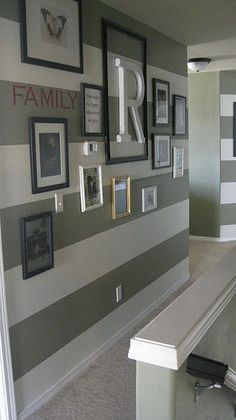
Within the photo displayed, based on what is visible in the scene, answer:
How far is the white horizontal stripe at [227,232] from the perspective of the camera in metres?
5.83

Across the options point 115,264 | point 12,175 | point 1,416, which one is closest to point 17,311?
point 1,416

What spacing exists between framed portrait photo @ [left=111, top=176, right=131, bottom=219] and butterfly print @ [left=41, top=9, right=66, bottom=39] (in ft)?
3.26

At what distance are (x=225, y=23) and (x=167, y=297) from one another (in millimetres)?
2319

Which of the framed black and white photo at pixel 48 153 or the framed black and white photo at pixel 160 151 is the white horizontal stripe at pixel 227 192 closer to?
the framed black and white photo at pixel 160 151

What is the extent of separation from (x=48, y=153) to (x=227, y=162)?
393cm

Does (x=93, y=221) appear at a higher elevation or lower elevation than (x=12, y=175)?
lower

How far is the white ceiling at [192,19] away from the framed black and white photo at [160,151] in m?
0.85

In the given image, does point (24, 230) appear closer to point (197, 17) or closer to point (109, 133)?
point (109, 133)

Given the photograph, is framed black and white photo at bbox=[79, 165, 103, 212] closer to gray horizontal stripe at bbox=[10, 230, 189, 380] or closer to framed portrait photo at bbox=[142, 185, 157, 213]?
gray horizontal stripe at bbox=[10, 230, 189, 380]

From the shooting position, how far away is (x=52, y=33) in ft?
7.24

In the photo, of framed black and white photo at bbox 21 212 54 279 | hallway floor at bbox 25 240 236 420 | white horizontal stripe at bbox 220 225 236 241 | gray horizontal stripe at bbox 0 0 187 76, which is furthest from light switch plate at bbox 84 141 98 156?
white horizontal stripe at bbox 220 225 236 241

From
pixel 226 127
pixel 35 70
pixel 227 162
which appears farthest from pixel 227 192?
pixel 35 70

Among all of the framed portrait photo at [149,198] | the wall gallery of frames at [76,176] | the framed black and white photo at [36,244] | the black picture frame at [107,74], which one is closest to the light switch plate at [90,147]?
the wall gallery of frames at [76,176]

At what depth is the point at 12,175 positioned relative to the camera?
2.02 meters
